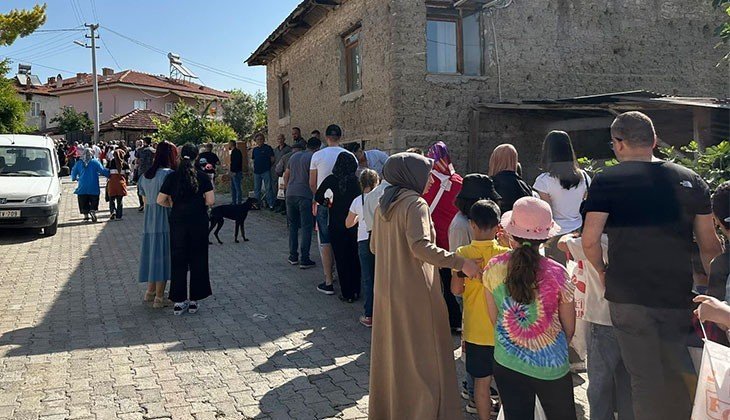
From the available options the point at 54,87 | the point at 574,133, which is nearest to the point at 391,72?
the point at 574,133

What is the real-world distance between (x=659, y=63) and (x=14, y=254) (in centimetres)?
1281

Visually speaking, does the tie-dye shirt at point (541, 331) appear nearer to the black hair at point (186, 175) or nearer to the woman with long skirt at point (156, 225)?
the black hair at point (186, 175)

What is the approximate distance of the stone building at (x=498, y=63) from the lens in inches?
389

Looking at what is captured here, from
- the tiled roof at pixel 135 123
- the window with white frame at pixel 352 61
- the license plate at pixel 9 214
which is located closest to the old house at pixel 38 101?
the tiled roof at pixel 135 123

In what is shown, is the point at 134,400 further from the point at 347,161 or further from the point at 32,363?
the point at 347,161

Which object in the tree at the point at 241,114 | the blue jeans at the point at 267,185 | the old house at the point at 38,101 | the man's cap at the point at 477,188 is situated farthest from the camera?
the old house at the point at 38,101

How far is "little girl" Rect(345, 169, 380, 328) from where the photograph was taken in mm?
5547

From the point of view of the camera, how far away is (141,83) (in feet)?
172

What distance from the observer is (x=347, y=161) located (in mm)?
6375

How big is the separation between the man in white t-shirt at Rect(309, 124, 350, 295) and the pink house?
4398cm

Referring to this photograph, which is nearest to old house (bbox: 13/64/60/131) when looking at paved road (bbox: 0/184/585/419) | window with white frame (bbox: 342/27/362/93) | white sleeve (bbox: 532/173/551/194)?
window with white frame (bbox: 342/27/362/93)

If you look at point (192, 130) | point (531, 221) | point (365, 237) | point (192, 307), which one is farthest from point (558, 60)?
point (192, 130)

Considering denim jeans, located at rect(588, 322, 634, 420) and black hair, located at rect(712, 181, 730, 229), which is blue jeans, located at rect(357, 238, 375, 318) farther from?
black hair, located at rect(712, 181, 730, 229)

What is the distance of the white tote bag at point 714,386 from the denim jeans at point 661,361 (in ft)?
1.52
